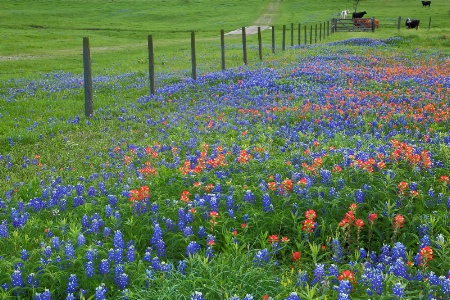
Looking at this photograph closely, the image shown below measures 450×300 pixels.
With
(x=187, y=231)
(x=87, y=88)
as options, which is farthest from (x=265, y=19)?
(x=187, y=231)

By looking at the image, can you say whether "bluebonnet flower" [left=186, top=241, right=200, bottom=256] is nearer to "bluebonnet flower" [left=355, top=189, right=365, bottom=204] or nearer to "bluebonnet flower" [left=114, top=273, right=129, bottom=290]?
"bluebonnet flower" [left=114, top=273, right=129, bottom=290]

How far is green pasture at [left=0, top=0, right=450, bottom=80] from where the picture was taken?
2987 centimetres

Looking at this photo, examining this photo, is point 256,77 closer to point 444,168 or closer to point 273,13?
point 444,168

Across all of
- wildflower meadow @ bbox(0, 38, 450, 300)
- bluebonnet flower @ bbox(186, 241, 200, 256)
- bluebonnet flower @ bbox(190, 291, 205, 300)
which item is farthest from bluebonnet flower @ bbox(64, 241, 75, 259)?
bluebonnet flower @ bbox(190, 291, 205, 300)

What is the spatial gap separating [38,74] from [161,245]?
22.0 meters

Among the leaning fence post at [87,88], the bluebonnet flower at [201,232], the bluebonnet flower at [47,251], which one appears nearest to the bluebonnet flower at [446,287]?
the bluebonnet flower at [201,232]

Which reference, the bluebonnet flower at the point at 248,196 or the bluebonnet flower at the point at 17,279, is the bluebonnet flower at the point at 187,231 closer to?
the bluebonnet flower at the point at 248,196

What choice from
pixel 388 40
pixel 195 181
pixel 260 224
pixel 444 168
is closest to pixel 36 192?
pixel 195 181

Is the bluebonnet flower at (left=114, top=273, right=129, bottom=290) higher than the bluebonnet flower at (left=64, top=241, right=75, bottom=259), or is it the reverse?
the bluebonnet flower at (left=64, top=241, right=75, bottom=259)

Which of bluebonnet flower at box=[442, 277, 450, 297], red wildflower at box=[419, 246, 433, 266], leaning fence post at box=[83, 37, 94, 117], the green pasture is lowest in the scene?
bluebonnet flower at box=[442, 277, 450, 297]

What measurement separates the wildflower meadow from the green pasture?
1414 cm

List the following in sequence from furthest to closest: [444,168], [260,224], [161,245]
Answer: [444,168]
[260,224]
[161,245]

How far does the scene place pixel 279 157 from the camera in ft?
24.6

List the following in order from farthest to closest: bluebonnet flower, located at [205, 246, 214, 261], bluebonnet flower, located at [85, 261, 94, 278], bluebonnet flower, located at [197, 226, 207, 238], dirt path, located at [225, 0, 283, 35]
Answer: dirt path, located at [225, 0, 283, 35]
bluebonnet flower, located at [197, 226, 207, 238]
bluebonnet flower, located at [205, 246, 214, 261]
bluebonnet flower, located at [85, 261, 94, 278]
